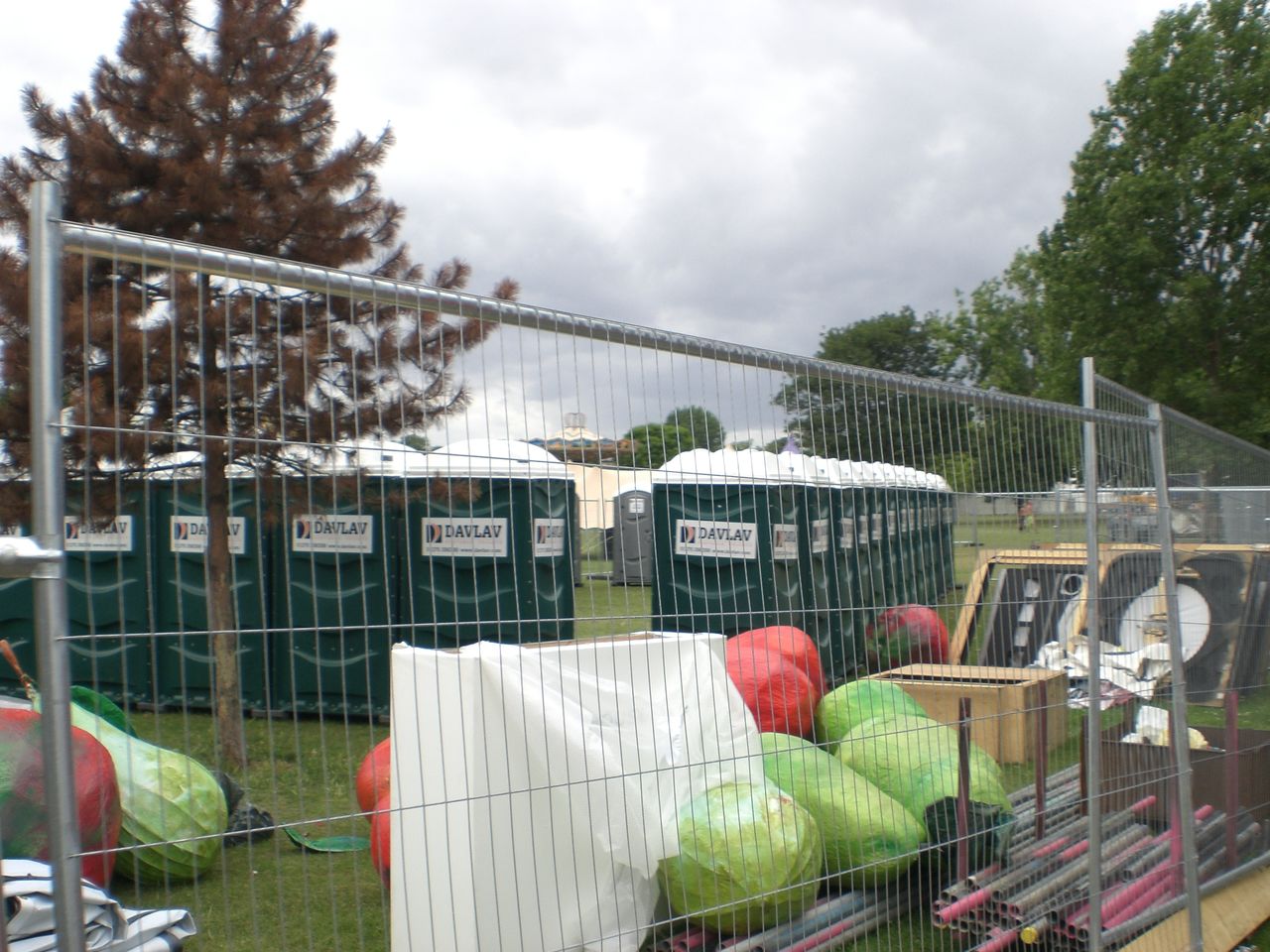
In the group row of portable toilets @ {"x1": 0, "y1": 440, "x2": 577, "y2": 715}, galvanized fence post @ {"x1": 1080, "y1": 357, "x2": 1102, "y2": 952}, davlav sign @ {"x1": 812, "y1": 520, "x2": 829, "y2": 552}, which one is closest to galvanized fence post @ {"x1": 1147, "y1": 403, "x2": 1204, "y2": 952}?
galvanized fence post @ {"x1": 1080, "y1": 357, "x2": 1102, "y2": 952}

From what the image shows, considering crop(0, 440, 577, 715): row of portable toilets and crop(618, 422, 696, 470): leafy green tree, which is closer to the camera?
crop(0, 440, 577, 715): row of portable toilets

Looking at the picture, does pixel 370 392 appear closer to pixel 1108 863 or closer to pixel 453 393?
pixel 453 393

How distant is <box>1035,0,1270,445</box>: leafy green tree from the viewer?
75.3 feet

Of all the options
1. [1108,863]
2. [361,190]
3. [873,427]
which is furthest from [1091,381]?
[361,190]

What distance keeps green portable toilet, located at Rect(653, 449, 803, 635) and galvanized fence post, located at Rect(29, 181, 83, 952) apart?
1339mm

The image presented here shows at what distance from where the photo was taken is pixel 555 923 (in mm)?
2725

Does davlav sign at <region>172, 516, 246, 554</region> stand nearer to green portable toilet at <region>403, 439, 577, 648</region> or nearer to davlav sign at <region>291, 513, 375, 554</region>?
davlav sign at <region>291, 513, 375, 554</region>

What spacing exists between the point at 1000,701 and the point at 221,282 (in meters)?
3.12

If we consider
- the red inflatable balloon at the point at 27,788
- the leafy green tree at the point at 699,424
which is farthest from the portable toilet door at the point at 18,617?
the leafy green tree at the point at 699,424

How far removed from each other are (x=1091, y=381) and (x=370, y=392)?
3356mm

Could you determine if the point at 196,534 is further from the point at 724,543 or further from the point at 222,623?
the point at 724,543

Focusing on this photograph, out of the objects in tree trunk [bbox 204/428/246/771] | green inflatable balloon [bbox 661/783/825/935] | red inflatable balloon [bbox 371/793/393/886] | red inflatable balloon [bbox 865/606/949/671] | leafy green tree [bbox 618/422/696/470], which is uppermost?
leafy green tree [bbox 618/422/696/470]

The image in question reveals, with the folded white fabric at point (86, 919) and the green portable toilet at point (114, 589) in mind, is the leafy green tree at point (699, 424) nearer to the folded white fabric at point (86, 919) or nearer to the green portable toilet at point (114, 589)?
the green portable toilet at point (114, 589)

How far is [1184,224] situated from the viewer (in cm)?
2383
